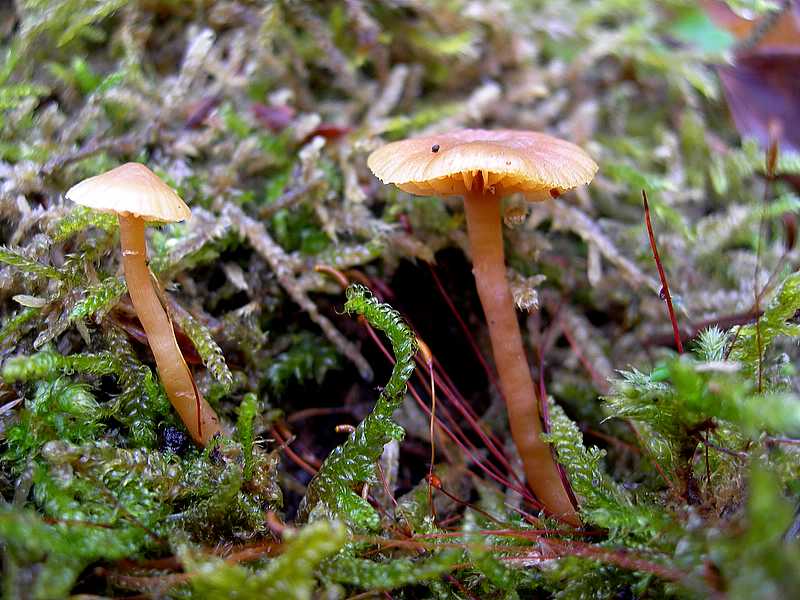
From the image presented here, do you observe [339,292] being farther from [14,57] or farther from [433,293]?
[14,57]

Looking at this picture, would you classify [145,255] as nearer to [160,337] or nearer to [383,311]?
[160,337]

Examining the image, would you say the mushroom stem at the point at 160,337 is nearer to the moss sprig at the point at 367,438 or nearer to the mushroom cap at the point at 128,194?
the mushroom cap at the point at 128,194

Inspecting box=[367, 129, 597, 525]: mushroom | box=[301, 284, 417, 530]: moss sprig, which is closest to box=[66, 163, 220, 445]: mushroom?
box=[301, 284, 417, 530]: moss sprig

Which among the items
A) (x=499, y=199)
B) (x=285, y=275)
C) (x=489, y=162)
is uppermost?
(x=489, y=162)

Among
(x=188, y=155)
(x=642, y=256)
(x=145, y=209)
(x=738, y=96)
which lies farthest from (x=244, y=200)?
(x=738, y=96)

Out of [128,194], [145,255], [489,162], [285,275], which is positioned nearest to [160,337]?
[145,255]

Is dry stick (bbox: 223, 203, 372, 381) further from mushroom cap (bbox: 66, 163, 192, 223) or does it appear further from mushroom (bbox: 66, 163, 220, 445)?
mushroom cap (bbox: 66, 163, 192, 223)
